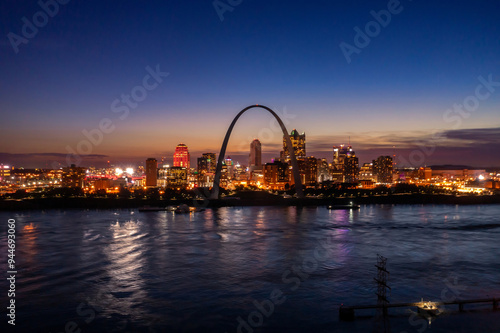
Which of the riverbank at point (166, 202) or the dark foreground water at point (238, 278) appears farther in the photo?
the riverbank at point (166, 202)

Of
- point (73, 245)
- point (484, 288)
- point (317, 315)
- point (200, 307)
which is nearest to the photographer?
point (317, 315)

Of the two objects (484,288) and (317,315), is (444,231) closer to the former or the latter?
(484,288)

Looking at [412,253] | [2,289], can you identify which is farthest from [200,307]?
[412,253]

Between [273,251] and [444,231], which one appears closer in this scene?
[273,251]

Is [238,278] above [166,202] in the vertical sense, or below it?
below

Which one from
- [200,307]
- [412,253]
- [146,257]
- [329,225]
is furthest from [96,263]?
[329,225]

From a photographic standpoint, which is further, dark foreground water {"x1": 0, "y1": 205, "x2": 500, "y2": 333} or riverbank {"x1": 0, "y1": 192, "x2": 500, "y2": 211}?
riverbank {"x1": 0, "y1": 192, "x2": 500, "y2": 211}

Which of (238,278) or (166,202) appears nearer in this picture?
(238,278)

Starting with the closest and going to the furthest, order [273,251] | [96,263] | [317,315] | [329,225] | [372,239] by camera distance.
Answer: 1. [317,315]
2. [96,263]
3. [273,251]
4. [372,239]
5. [329,225]
